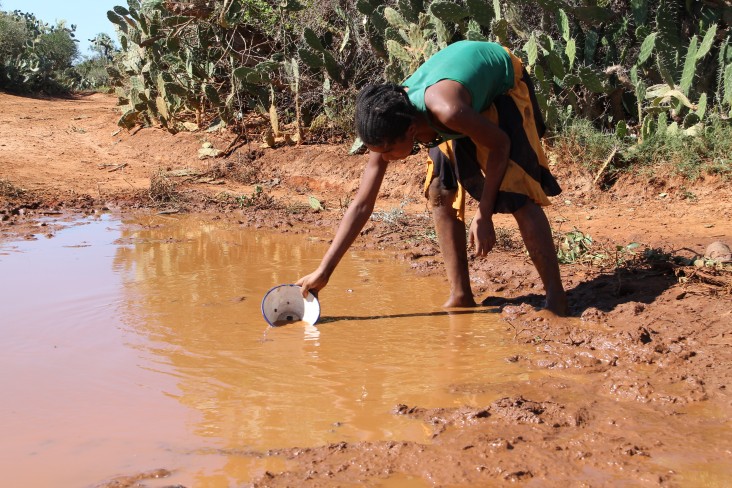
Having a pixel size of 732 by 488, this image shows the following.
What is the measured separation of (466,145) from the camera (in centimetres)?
346

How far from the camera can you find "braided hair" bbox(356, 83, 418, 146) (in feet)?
9.72

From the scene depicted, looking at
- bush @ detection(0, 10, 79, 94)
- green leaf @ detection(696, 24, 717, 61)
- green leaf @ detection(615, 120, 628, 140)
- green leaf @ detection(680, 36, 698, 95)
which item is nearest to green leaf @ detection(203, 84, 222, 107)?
green leaf @ detection(615, 120, 628, 140)

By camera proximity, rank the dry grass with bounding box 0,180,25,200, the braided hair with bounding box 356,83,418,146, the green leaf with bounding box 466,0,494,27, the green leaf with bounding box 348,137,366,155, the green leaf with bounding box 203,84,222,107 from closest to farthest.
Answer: the braided hair with bounding box 356,83,418,146
the green leaf with bounding box 466,0,494,27
the dry grass with bounding box 0,180,25,200
the green leaf with bounding box 348,137,366,155
the green leaf with bounding box 203,84,222,107

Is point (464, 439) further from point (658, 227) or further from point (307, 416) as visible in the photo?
point (658, 227)

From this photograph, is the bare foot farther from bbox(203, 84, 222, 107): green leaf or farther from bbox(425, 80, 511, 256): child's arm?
bbox(203, 84, 222, 107): green leaf

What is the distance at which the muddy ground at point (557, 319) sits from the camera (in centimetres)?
218

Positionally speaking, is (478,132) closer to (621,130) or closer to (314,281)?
(314,281)

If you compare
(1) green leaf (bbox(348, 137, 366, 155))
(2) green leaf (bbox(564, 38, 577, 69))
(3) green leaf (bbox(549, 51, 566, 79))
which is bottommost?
(1) green leaf (bbox(348, 137, 366, 155))

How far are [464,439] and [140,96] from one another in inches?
399

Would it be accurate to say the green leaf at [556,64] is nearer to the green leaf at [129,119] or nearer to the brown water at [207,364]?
the brown water at [207,364]

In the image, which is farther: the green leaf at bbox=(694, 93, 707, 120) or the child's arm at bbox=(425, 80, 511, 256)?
the green leaf at bbox=(694, 93, 707, 120)

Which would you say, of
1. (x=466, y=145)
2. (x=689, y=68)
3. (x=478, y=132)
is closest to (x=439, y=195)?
(x=466, y=145)

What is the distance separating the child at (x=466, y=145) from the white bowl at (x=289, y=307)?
16cm

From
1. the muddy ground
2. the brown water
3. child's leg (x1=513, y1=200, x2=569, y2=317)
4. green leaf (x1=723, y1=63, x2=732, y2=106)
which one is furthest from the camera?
green leaf (x1=723, y1=63, x2=732, y2=106)
